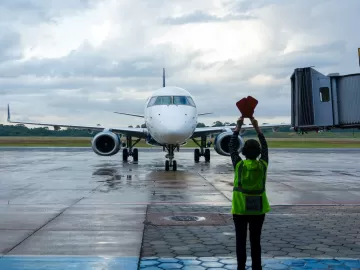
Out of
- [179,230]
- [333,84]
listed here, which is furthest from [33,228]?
[333,84]

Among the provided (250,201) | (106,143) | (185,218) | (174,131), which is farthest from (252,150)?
(106,143)

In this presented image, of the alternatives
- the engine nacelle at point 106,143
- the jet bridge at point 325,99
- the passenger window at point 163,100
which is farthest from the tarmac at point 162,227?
the engine nacelle at point 106,143

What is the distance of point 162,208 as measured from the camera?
35.6 ft

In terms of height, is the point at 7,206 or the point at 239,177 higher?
the point at 239,177

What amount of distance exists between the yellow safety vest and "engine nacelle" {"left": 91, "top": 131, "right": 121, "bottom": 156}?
67.8ft

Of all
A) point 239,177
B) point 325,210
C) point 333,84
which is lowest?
point 325,210

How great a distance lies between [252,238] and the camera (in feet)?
18.9

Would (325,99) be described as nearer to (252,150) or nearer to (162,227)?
(252,150)

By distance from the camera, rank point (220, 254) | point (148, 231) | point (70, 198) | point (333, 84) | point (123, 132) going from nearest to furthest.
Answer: point (220, 254), point (333, 84), point (148, 231), point (70, 198), point (123, 132)

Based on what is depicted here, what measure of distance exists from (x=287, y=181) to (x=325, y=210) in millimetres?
6510

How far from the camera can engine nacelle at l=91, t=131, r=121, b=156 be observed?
2612cm

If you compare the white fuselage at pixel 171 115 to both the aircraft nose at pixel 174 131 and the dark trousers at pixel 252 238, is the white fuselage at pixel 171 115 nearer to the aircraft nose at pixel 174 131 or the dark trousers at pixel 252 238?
the aircraft nose at pixel 174 131

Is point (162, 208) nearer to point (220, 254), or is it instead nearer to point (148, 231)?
point (148, 231)

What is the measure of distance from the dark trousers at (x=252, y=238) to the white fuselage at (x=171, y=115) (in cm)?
1510
